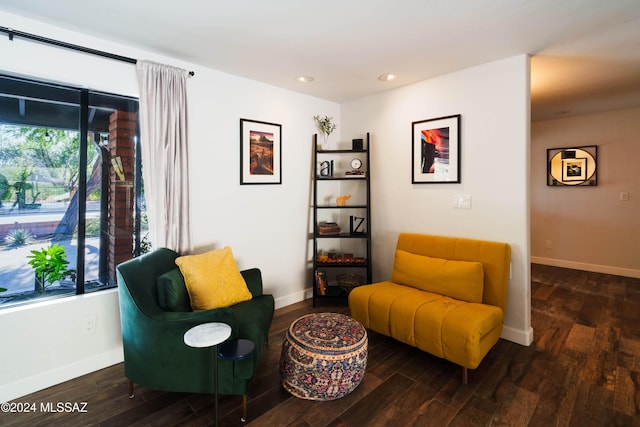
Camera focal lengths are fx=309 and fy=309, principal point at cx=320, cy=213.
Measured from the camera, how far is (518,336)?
2746 mm

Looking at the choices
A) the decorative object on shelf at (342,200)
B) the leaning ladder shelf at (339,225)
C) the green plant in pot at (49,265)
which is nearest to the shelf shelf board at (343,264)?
the leaning ladder shelf at (339,225)

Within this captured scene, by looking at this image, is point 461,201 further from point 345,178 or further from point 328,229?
point 328,229

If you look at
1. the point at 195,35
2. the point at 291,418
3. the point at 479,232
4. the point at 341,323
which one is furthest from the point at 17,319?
the point at 479,232

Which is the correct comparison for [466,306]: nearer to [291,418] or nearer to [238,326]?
[291,418]

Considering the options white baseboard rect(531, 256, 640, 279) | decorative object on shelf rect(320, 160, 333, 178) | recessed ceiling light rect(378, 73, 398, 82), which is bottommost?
white baseboard rect(531, 256, 640, 279)

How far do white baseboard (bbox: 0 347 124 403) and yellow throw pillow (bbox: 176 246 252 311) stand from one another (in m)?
0.83

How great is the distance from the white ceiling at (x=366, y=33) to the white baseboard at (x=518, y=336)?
7.88 feet

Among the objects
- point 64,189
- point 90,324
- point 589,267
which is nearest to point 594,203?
point 589,267

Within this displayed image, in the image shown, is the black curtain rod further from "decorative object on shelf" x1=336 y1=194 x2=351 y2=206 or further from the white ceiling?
"decorative object on shelf" x1=336 y1=194 x2=351 y2=206

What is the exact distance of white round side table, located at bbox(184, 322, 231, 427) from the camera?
1.54m

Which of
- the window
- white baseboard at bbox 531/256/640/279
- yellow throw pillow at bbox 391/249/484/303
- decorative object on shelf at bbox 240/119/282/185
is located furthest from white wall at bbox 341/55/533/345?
white baseboard at bbox 531/256/640/279

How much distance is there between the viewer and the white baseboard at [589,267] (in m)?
4.58

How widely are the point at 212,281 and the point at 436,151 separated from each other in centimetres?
249

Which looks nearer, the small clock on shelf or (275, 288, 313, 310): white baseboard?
(275, 288, 313, 310): white baseboard
